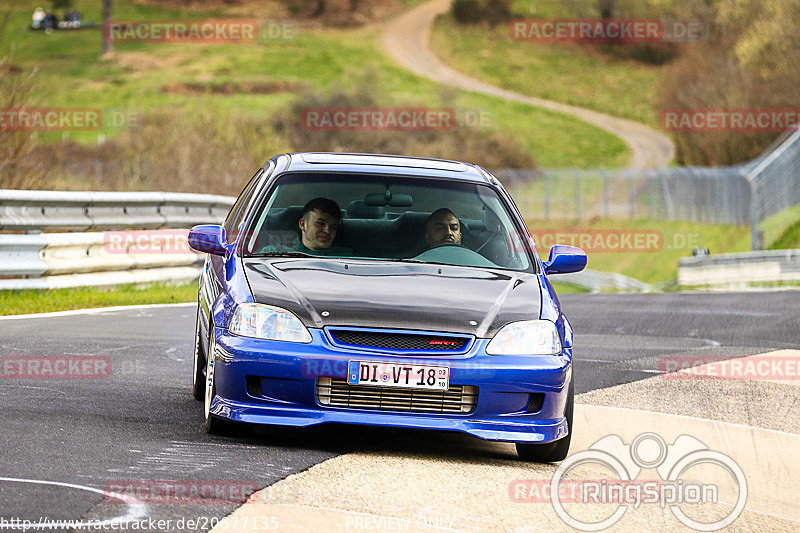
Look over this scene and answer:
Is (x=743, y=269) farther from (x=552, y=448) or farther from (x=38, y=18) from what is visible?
(x=38, y=18)

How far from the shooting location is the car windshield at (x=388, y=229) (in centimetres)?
789

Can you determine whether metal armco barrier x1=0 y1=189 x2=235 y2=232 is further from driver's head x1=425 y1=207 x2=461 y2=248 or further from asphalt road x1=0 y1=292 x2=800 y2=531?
driver's head x1=425 y1=207 x2=461 y2=248

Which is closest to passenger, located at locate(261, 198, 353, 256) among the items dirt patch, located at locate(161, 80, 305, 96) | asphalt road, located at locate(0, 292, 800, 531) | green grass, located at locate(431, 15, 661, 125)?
asphalt road, located at locate(0, 292, 800, 531)

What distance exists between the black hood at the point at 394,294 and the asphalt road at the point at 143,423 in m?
0.73

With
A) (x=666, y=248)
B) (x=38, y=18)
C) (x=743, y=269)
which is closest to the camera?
(x=743, y=269)

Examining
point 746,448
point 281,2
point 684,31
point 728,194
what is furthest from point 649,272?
point 281,2

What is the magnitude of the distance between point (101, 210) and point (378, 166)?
7.83 metres

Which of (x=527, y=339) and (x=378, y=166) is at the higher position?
(x=378, y=166)

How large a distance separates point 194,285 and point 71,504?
39.1ft

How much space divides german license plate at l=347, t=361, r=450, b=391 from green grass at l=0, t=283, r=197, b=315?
7.04 m

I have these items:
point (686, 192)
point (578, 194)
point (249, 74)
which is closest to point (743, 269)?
point (686, 192)

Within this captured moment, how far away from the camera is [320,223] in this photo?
8000 mm

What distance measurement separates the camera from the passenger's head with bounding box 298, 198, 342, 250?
7.96m

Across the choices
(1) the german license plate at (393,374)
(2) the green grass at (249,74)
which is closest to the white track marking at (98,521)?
(1) the german license plate at (393,374)
